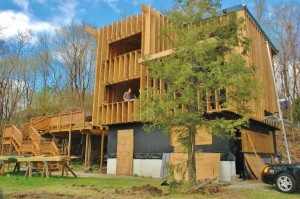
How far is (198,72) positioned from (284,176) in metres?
4.11

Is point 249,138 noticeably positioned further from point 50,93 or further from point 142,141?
point 50,93

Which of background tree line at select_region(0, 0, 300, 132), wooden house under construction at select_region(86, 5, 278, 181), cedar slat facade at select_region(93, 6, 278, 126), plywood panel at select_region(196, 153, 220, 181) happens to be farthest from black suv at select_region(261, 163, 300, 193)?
background tree line at select_region(0, 0, 300, 132)

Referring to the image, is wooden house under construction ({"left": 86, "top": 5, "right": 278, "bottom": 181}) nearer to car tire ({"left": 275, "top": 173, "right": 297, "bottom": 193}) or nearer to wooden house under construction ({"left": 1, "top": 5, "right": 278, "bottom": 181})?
wooden house under construction ({"left": 1, "top": 5, "right": 278, "bottom": 181})

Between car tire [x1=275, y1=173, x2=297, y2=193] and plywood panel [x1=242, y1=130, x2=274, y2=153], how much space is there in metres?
4.25

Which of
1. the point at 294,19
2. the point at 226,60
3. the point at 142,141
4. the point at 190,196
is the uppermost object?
the point at 294,19

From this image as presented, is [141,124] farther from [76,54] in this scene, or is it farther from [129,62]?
[76,54]

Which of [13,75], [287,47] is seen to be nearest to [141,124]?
[287,47]

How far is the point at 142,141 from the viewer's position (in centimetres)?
1595

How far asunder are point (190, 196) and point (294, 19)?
26093 millimetres

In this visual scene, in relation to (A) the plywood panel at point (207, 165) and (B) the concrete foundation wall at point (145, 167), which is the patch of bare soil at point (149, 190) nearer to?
(A) the plywood panel at point (207, 165)

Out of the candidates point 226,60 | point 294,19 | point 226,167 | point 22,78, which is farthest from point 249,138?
point 22,78

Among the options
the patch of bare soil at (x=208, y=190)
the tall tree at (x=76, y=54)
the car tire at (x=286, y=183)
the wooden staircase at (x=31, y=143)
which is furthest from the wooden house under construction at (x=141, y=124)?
the tall tree at (x=76, y=54)

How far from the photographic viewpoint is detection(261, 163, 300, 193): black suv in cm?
868

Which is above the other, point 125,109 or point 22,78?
point 22,78
